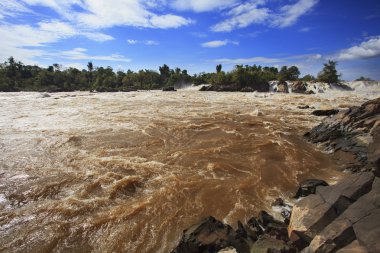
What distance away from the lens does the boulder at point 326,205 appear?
587cm

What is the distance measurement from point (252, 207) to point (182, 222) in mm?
2351

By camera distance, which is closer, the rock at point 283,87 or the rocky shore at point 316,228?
the rocky shore at point 316,228

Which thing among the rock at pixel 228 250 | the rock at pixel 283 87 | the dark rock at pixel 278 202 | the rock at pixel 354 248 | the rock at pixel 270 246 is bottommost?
the dark rock at pixel 278 202

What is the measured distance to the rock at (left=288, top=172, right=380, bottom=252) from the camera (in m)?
5.86

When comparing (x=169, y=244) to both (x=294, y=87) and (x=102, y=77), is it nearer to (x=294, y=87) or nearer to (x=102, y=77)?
(x=294, y=87)

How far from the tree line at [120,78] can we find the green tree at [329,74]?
8.37 m

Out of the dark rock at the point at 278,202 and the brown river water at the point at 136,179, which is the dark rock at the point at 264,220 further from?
the dark rock at the point at 278,202

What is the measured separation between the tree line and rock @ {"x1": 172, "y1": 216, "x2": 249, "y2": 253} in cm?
5604

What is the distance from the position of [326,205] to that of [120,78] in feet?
284

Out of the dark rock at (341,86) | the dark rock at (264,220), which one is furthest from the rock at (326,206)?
the dark rock at (341,86)

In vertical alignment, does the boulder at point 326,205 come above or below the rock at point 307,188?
above

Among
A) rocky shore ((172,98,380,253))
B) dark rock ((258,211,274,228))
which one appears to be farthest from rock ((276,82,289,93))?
dark rock ((258,211,274,228))

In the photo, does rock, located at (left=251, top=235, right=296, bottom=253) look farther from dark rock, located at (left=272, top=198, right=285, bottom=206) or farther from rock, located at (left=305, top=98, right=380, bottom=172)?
rock, located at (left=305, top=98, right=380, bottom=172)

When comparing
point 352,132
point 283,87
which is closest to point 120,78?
point 283,87
